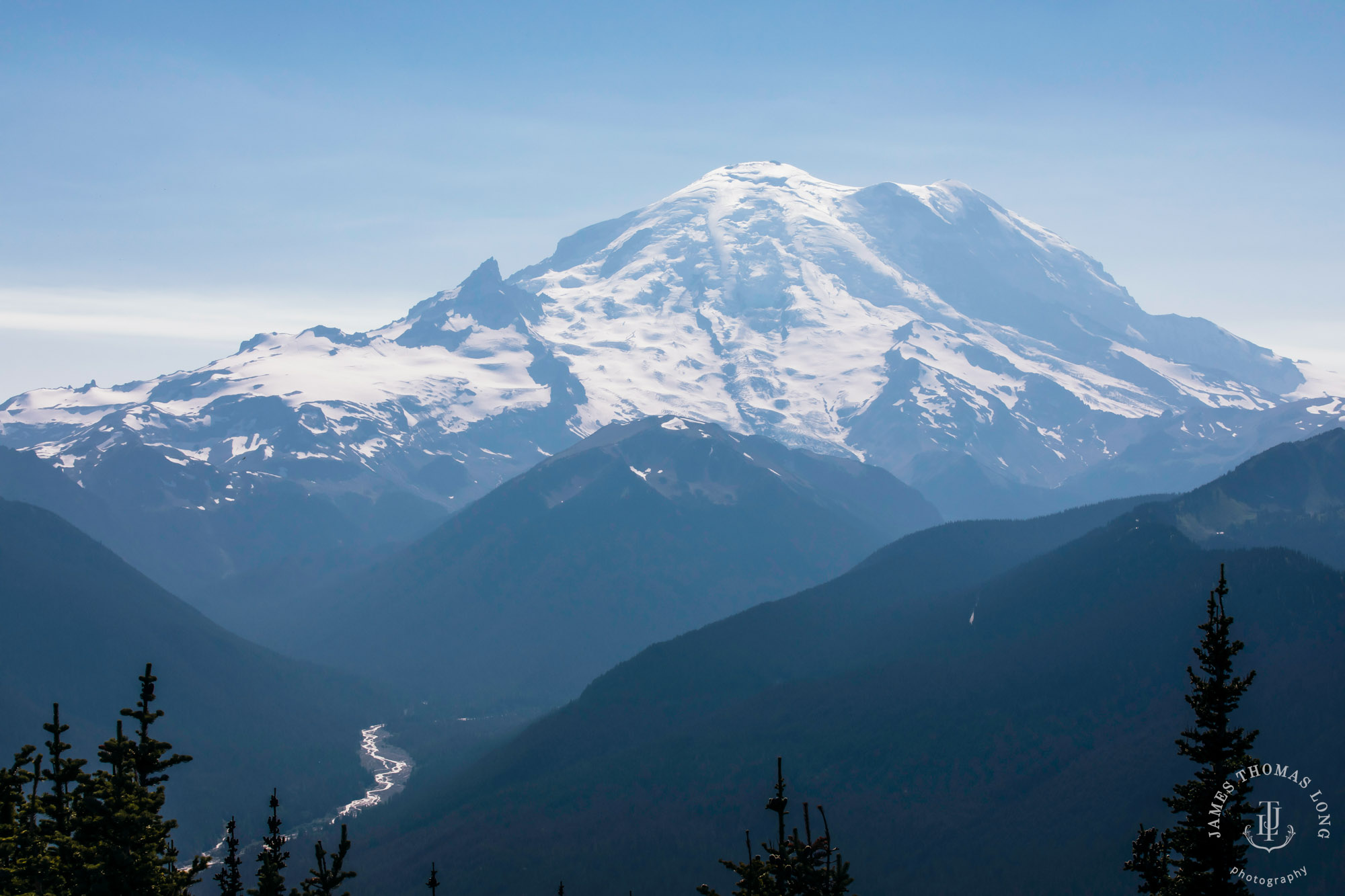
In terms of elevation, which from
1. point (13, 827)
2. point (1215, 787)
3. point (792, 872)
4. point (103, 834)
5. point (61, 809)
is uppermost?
point (61, 809)

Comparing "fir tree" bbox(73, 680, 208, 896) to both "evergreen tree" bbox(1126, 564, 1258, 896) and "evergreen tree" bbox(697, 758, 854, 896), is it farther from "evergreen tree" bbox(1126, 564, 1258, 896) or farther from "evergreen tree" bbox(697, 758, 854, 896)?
"evergreen tree" bbox(1126, 564, 1258, 896)

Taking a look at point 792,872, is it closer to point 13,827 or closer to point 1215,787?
point 1215,787

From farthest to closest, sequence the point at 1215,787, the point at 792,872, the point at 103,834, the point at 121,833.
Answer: the point at 103,834
the point at 121,833
the point at 792,872
the point at 1215,787

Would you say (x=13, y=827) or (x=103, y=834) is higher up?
(x=13, y=827)

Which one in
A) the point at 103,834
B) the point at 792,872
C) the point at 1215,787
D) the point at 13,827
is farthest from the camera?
the point at 13,827

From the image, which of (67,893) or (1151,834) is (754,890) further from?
(67,893)

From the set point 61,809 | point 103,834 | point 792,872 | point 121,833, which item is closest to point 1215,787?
point 792,872

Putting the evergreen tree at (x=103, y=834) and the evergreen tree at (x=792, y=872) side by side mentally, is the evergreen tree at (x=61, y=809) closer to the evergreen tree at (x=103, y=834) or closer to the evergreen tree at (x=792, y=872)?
Answer: the evergreen tree at (x=103, y=834)

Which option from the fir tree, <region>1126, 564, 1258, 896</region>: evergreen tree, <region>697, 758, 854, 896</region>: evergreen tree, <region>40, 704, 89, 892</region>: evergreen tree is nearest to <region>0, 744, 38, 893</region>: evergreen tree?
<region>40, 704, 89, 892</region>: evergreen tree

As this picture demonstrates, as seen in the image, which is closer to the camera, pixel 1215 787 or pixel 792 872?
pixel 1215 787

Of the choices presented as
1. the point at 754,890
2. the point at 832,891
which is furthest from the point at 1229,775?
the point at 754,890

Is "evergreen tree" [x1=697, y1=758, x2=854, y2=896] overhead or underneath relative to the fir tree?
underneath
